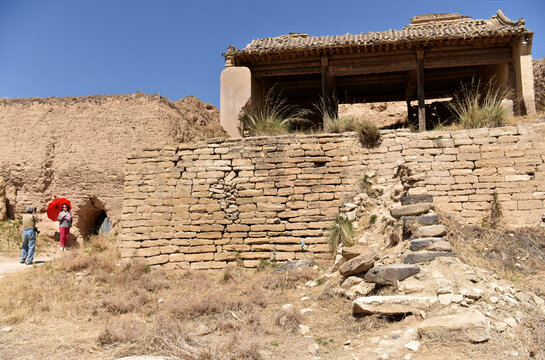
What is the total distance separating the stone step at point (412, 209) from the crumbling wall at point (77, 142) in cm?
1050

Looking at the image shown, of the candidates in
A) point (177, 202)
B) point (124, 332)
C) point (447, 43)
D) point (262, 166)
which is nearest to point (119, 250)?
point (177, 202)

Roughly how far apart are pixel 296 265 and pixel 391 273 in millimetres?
2515

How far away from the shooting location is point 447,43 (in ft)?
35.6

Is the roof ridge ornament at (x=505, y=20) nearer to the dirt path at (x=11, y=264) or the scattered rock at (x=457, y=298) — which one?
the scattered rock at (x=457, y=298)

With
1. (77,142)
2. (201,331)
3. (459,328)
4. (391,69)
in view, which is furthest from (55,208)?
(459,328)

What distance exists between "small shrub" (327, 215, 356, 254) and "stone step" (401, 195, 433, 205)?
3.37ft

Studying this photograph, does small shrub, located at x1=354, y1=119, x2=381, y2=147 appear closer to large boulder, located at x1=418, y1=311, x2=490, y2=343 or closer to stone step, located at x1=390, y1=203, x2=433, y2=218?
stone step, located at x1=390, y1=203, x2=433, y2=218

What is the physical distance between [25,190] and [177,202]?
10258mm

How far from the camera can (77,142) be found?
16.2 metres

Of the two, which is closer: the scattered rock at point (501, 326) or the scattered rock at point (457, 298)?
the scattered rock at point (501, 326)

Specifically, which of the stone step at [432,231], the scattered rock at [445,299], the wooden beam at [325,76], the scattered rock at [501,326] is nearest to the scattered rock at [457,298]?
the scattered rock at [445,299]

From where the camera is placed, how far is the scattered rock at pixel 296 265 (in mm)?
7605

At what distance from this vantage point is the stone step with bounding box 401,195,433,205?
6.87 m

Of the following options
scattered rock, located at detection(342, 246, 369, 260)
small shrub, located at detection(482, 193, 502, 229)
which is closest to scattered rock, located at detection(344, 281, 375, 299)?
scattered rock, located at detection(342, 246, 369, 260)
